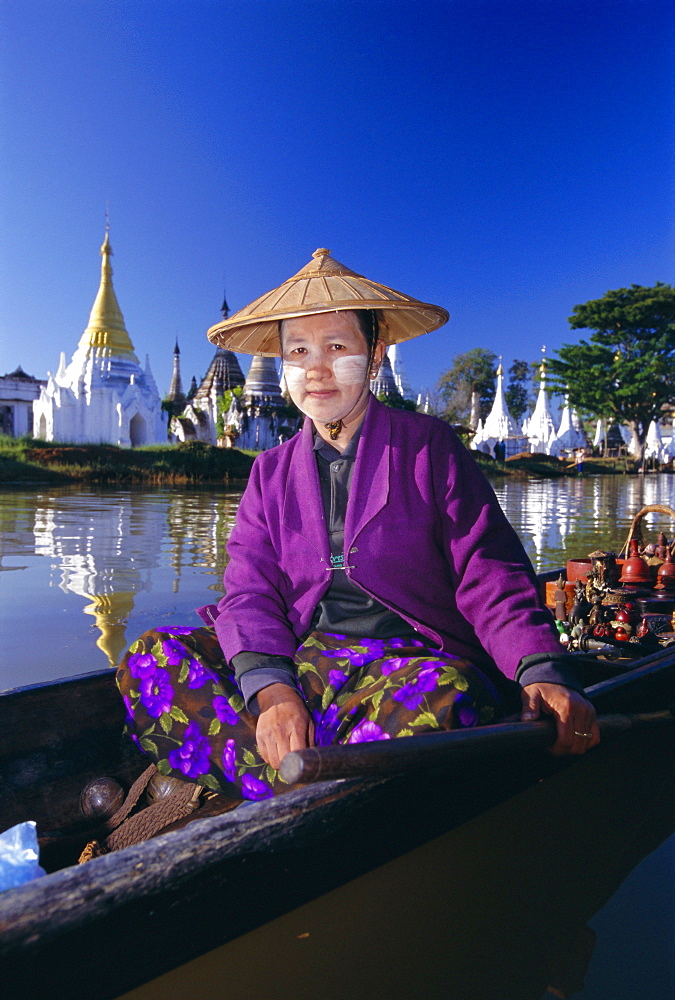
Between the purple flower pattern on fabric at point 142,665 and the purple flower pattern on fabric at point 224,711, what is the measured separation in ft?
0.65

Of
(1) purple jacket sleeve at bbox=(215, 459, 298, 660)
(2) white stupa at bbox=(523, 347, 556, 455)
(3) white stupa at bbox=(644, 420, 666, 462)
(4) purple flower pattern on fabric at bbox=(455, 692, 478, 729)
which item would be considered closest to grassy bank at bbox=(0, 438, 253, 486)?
(1) purple jacket sleeve at bbox=(215, 459, 298, 660)

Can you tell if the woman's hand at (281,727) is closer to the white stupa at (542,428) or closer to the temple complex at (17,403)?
the temple complex at (17,403)

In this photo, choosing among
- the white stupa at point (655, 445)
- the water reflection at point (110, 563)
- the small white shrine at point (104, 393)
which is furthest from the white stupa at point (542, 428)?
the water reflection at point (110, 563)

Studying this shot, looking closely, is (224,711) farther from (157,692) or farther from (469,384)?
(469,384)

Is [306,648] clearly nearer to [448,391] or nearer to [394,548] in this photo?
[394,548]

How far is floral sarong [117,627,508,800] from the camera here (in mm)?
1656

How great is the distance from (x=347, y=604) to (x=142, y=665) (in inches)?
21.9

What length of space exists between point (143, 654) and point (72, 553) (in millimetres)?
5532

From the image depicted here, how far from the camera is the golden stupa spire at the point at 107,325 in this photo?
96.6ft

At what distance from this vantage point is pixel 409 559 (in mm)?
1888

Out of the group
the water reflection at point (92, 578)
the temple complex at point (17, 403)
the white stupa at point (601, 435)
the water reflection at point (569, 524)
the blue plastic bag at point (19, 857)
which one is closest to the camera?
the blue plastic bag at point (19, 857)

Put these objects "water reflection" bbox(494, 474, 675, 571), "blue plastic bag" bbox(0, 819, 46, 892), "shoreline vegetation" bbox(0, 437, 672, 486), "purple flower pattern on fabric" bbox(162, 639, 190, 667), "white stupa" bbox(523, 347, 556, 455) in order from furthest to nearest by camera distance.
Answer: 1. "white stupa" bbox(523, 347, 556, 455)
2. "shoreline vegetation" bbox(0, 437, 672, 486)
3. "water reflection" bbox(494, 474, 675, 571)
4. "purple flower pattern on fabric" bbox(162, 639, 190, 667)
5. "blue plastic bag" bbox(0, 819, 46, 892)

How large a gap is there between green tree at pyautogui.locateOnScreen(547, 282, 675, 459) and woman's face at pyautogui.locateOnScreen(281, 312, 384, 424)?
34.9m

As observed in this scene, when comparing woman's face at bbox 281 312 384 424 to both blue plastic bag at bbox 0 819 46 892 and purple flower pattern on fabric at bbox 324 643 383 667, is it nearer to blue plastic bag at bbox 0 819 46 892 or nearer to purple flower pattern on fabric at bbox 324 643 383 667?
purple flower pattern on fabric at bbox 324 643 383 667
